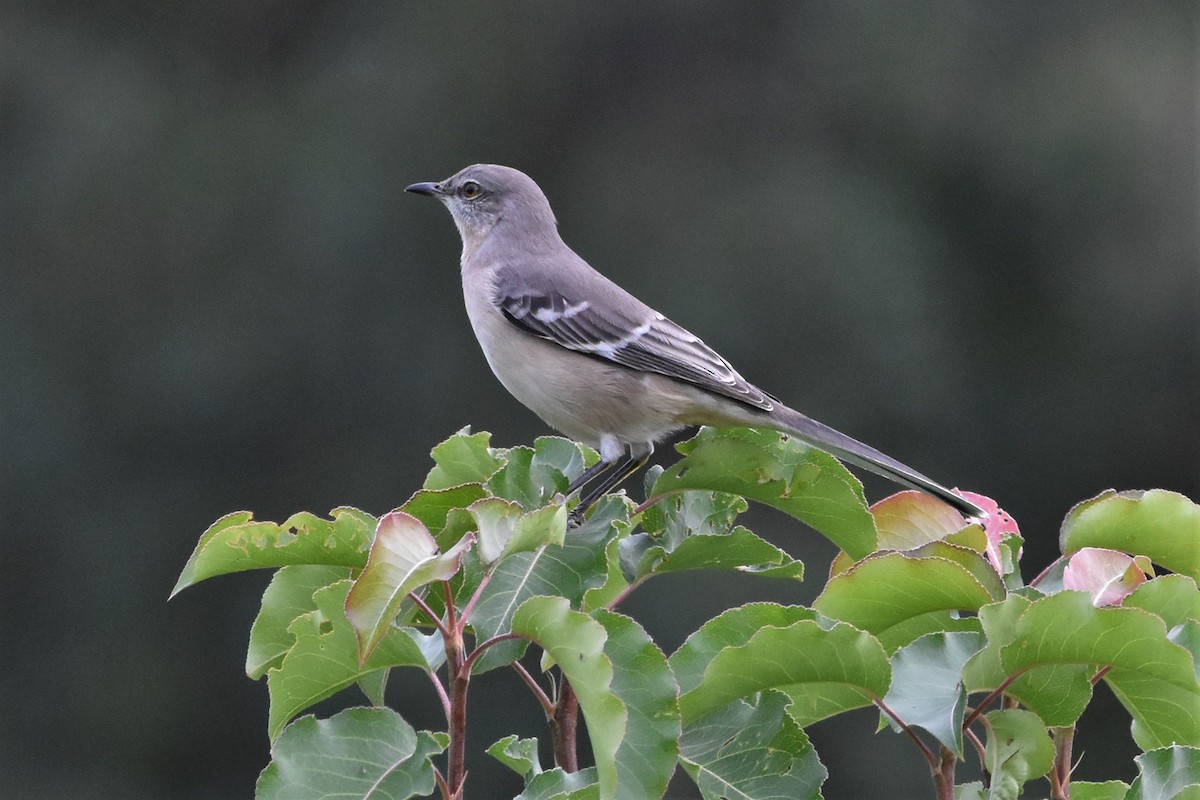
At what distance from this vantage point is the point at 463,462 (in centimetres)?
246

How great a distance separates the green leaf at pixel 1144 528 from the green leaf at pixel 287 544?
1042 mm

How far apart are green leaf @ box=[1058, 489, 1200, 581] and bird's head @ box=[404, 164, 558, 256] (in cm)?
292

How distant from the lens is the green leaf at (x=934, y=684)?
1887 mm

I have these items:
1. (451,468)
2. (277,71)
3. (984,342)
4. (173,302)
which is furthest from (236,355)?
(451,468)

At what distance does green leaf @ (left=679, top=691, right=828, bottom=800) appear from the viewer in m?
2.01

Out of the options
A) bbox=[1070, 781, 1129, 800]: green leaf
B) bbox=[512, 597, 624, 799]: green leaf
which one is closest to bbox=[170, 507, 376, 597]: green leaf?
bbox=[512, 597, 624, 799]: green leaf

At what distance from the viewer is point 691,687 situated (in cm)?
206

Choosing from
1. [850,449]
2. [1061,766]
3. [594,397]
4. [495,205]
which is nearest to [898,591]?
[1061,766]

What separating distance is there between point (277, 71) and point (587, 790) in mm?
15764

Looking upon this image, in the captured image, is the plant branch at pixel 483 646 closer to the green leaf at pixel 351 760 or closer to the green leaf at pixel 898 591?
the green leaf at pixel 351 760

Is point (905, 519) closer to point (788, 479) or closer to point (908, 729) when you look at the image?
point (788, 479)

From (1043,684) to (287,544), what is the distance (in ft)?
3.38

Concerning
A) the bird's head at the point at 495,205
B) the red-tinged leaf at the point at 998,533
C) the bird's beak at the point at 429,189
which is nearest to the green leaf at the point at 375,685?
the red-tinged leaf at the point at 998,533

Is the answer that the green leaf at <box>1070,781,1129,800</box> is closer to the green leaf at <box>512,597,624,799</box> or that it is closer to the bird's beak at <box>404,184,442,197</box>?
the green leaf at <box>512,597,624,799</box>
